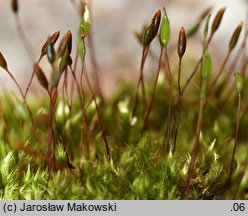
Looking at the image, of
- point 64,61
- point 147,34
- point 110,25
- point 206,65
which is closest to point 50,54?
point 64,61

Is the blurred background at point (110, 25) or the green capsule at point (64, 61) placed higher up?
the blurred background at point (110, 25)

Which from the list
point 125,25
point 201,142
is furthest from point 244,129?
point 125,25

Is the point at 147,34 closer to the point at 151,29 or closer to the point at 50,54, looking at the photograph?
the point at 151,29

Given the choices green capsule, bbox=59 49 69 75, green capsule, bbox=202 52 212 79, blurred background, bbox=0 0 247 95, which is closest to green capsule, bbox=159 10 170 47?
green capsule, bbox=202 52 212 79

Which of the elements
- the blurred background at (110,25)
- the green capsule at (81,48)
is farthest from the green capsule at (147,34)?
the blurred background at (110,25)

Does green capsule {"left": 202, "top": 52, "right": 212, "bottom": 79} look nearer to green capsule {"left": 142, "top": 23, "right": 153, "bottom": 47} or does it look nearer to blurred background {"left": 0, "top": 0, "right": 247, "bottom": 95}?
green capsule {"left": 142, "top": 23, "right": 153, "bottom": 47}

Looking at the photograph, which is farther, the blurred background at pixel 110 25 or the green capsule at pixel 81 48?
the blurred background at pixel 110 25

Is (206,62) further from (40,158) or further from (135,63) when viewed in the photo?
(135,63)

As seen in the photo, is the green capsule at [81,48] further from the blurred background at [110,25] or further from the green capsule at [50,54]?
the blurred background at [110,25]
